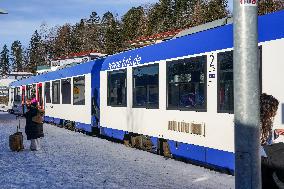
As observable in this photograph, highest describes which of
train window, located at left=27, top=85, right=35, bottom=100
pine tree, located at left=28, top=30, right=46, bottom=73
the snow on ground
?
pine tree, located at left=28, top=30, right=46, bottom=73

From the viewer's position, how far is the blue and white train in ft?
24.3

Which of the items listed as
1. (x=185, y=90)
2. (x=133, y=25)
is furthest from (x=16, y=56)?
(x=185, y=90)

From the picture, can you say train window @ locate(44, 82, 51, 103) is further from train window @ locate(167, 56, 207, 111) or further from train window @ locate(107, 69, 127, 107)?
train window @ locate(167, 56, 207, 111)

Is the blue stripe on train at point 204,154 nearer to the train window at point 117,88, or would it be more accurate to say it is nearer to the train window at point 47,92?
the train window at point 117,88

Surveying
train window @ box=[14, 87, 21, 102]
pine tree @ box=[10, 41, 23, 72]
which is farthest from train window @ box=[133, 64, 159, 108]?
pine tree @ box=[10, 41, 23, 72]

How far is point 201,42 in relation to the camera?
9.36 meters

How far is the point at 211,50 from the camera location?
889 cm

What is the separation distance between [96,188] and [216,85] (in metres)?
3.00

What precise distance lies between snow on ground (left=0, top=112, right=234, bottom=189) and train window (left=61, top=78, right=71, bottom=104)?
315 inches

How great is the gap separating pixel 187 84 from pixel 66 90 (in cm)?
1312

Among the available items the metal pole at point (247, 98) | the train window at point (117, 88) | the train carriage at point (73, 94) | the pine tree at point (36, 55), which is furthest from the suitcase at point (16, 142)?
the pine tree at point (36, 55)

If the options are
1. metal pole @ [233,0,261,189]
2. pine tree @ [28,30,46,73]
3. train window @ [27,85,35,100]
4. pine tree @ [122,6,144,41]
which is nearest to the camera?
metal pole @ [233,0,261,189]

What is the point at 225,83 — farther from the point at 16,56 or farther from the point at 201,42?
the point at 16,56

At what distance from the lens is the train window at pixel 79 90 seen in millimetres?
19019
